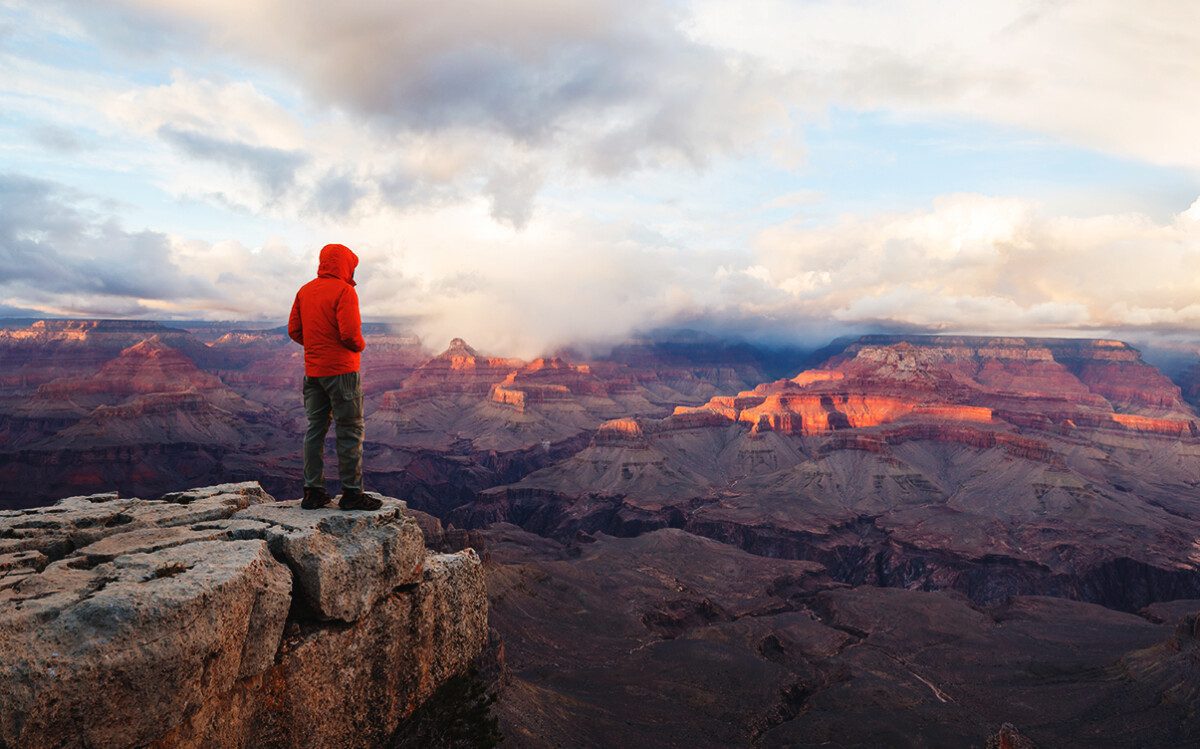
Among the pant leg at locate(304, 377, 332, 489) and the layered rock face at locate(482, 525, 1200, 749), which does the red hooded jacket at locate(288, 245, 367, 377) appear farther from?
the layered rock face at locate(482, 525, 1200, 749)

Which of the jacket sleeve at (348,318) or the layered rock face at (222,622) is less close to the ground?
the jacket sleeve at (348,318)

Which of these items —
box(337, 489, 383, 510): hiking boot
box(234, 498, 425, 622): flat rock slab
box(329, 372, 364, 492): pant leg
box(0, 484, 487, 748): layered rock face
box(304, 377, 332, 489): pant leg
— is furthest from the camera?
box(304, 377, 332, 489): pant leg

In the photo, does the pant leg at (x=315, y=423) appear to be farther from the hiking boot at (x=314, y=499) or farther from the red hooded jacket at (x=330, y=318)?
the red hooded jacket at (x=330, y=318)

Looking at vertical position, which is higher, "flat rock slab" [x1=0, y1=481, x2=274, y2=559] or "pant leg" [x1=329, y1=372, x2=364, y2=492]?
"pant leg" [x1=329, y1=372, x2=364, y2=492]

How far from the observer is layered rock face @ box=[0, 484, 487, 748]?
7336mm

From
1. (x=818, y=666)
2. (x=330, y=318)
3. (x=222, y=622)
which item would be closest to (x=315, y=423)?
(x=330, y=318)

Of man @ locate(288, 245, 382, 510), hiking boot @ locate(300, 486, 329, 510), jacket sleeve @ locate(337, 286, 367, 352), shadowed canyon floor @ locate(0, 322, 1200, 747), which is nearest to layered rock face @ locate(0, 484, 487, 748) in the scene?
hiking boot @ locate(300, 486, 329, 510)

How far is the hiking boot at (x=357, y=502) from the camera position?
41.2 feet

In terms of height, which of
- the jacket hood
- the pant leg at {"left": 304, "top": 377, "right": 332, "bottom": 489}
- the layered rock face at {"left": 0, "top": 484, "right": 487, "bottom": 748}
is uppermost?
the jacket hood

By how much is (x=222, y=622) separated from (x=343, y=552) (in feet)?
7.98

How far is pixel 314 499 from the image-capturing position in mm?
12836

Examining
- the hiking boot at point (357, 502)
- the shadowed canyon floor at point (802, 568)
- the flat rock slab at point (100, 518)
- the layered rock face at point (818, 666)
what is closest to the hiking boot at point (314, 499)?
the hiking boot at point (357, 502)

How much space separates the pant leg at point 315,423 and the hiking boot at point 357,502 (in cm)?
77

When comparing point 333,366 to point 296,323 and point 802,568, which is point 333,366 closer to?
point 296,323
